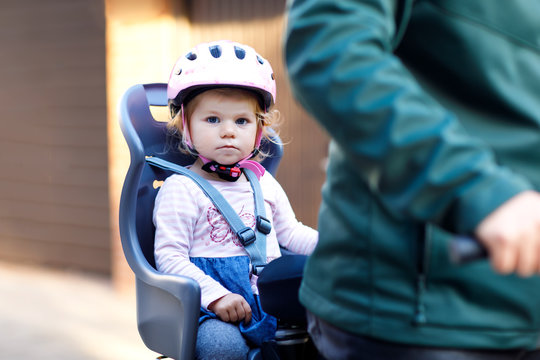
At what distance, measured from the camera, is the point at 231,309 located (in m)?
2.22

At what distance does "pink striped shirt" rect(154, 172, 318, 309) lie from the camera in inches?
91.1

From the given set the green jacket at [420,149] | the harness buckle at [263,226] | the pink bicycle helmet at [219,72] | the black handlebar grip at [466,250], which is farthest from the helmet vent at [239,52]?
the black handlebar grip at [466,250]

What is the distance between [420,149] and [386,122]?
6 cm

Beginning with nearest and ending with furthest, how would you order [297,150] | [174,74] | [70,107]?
[174,74]
[297,150]
[70,107]

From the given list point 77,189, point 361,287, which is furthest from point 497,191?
point 77,189

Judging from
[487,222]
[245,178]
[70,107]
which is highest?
[487,222]

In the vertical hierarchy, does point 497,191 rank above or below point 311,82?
below

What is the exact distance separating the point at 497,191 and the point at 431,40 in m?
0.31

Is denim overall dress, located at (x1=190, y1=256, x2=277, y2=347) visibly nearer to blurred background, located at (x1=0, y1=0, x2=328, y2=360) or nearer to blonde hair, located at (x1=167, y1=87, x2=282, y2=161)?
blonde hair, located at (x1=167, y1=87, x2=282, y2=161)

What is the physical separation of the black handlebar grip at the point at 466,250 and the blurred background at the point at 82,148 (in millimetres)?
4448

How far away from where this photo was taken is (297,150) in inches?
223

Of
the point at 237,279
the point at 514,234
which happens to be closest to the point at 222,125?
the point at 237,279

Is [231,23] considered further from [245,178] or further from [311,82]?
[311,82]

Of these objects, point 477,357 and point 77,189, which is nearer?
point 477,357
